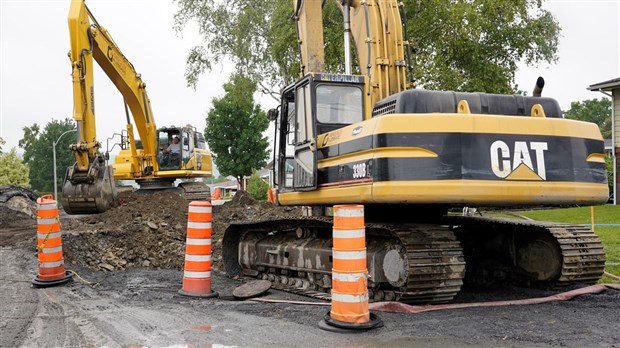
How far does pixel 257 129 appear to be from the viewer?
49625mm

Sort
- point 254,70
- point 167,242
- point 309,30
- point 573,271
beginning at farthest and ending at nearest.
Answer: point 254,70 < point 167,242 < point 309,30 < point 573,271

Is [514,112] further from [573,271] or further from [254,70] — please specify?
[254,70]

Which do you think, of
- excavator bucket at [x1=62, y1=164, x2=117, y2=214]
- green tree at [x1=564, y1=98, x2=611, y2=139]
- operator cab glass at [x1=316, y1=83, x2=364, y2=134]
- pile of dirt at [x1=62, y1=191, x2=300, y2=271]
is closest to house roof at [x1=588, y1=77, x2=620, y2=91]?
pile of dirt at [x1=62, y1=191, x2=300, y2=271]

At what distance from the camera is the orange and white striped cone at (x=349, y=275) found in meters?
5.20

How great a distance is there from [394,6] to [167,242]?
20.8 feet

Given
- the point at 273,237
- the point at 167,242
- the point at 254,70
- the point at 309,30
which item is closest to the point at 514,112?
the point at 309,30

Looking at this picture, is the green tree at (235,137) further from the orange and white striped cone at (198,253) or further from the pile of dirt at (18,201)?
the orange and white striped cone at (198,253)

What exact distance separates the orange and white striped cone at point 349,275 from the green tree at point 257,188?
45.9m

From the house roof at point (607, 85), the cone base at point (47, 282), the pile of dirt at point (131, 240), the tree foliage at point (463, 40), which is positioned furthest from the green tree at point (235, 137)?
the cone base at point (47, 282)

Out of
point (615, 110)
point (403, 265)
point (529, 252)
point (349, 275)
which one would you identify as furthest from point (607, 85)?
point (349, 275)

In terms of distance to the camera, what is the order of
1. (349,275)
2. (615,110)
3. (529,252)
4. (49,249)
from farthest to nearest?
(615,110) → (49,249) → (529,252) → (349,275)

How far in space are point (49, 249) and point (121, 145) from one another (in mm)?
10811

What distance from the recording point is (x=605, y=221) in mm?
17297

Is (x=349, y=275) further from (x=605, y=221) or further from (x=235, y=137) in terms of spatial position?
(x=235, y=137)
